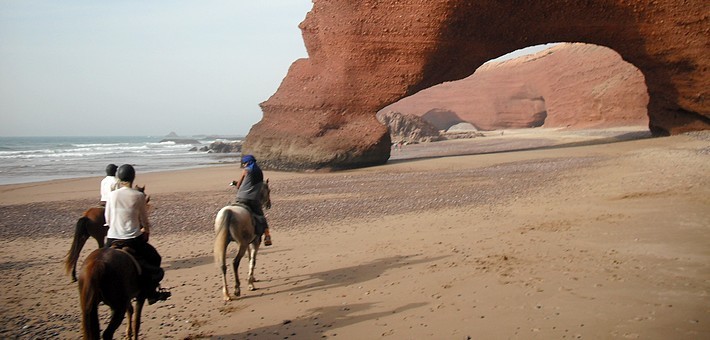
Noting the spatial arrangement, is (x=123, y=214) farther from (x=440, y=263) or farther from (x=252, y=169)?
(x=440, y=263)

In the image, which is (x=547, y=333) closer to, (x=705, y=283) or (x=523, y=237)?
(x=705, y=283)

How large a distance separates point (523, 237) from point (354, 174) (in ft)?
35.7

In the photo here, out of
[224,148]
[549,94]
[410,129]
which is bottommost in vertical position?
[224,148]

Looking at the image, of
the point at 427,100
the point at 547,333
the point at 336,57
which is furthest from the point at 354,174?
the point at 427,100

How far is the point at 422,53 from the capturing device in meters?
19.8

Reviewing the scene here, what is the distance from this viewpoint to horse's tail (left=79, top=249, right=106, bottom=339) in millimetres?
4395

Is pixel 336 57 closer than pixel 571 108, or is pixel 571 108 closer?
pixel 336 57

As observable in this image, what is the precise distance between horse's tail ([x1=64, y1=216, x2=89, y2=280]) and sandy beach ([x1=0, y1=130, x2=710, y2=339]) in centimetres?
45

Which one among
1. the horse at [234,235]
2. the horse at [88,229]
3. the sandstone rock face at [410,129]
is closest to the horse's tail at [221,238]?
the horse at [234,235]

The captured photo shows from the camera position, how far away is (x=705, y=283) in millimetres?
5414

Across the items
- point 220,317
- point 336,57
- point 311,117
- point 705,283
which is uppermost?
point 336,57

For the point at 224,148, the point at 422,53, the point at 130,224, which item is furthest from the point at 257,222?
the point at 224,148

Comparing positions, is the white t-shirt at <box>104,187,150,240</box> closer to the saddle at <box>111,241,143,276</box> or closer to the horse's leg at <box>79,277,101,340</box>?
the saddle at <box>111,241,143,276</box>

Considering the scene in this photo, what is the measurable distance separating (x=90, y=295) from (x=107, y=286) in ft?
0.68
